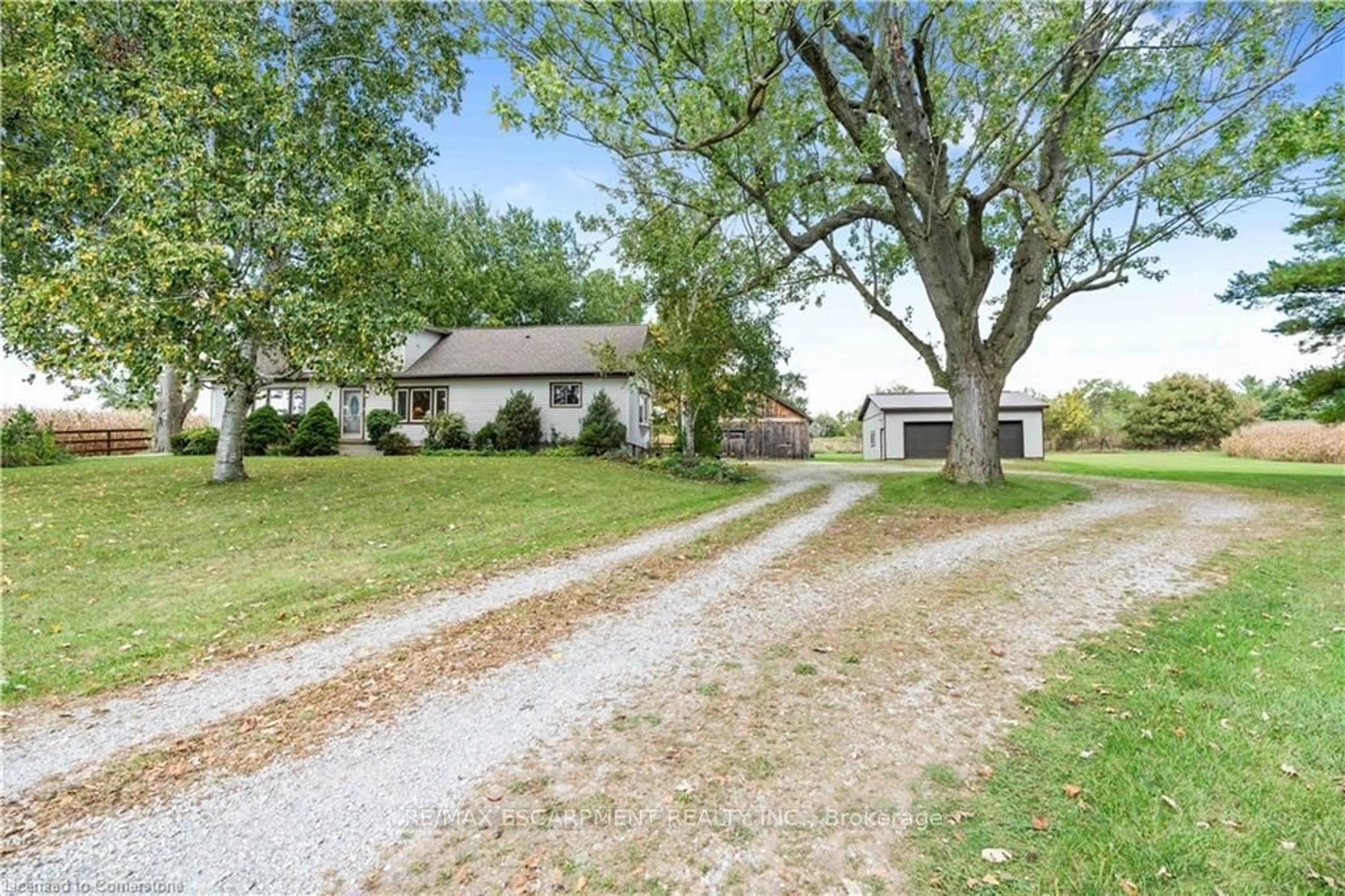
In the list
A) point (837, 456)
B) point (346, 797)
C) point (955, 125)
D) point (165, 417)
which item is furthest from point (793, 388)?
point (346, 797)

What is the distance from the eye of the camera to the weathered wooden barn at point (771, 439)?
1378 inches

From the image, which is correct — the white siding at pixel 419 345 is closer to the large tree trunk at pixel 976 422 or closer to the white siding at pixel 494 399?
the white siding at pixel 494 399

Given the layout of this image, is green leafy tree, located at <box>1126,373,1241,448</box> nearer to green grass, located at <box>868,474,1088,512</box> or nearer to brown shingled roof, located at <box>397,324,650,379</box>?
green grass, located at <box>868,474,1088,512</box>

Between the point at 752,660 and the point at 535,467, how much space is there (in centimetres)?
1368

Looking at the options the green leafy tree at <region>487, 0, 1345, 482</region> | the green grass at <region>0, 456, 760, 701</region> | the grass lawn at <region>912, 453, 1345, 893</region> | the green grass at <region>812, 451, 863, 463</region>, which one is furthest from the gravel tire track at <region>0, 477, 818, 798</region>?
the green grass at <region>812, 451, 863, 463</region>

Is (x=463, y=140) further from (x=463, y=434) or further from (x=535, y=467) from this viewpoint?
(x=463, y=434)

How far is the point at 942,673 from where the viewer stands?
4445mm

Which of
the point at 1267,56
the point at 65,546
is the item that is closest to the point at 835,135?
the point at 1267,56

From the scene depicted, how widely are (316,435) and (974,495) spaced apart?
20783 mm

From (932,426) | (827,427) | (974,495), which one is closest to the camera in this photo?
(974,495)

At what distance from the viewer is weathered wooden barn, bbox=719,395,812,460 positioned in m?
35.0

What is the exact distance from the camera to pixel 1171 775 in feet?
10.1

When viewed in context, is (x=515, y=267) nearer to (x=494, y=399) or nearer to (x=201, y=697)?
(x=494, y=399)

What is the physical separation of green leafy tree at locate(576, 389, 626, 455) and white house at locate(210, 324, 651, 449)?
37 centimetres
